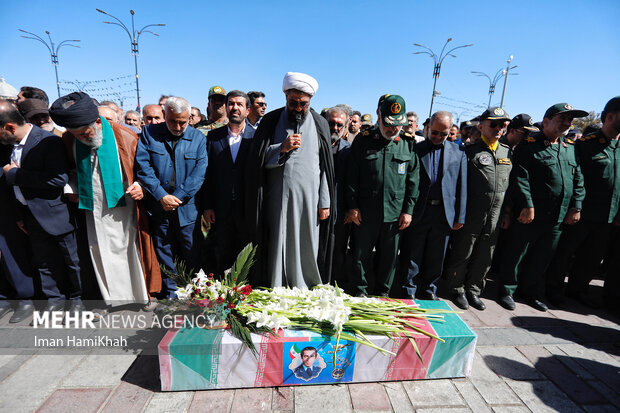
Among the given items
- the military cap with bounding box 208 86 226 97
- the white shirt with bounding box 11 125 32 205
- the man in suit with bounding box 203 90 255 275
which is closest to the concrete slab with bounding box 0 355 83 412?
the white shirt with bounding box 11 125 32 205

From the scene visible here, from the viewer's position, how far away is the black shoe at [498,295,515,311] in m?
3.88

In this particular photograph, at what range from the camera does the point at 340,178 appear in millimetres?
3572

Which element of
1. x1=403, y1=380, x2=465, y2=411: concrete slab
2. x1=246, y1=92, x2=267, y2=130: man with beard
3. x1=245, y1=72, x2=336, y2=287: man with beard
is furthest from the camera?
x1=246, y1=92, x2=267, y2=130: man with beard

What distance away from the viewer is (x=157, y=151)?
311cm

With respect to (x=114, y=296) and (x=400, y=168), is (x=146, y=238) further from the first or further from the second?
(x=400, y=168)

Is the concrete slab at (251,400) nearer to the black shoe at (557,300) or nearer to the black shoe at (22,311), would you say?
the black shoe at (22,311)

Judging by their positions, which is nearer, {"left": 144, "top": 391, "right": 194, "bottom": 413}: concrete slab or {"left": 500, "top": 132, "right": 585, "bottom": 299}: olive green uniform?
{"left": 144, "top": 391, "right": 194, "bottom": 413}: concrete slab

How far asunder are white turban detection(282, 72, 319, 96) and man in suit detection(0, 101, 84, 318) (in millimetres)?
2334

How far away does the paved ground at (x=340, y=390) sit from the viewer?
2.19 m

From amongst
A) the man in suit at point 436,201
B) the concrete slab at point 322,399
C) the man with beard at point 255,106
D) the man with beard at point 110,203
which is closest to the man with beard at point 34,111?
the man with beard at point 110,203

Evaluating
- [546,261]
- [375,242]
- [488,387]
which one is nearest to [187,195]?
[375,242]

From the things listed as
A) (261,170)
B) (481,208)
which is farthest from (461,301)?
(261,170)

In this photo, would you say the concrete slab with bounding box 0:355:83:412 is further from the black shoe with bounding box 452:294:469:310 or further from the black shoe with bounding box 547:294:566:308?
the black shoe with bounding box 547:294:566:308

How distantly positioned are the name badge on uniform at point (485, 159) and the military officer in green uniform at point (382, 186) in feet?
2.65
